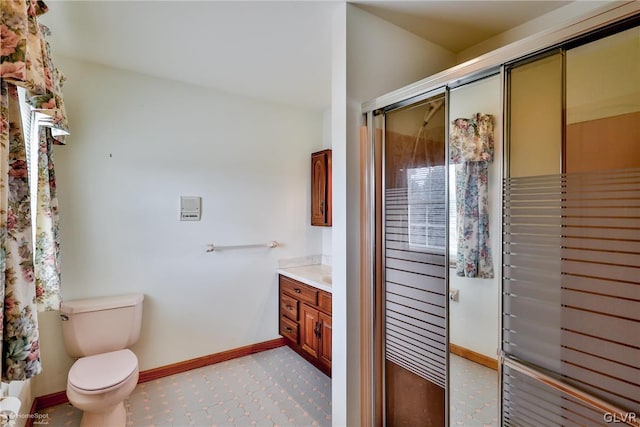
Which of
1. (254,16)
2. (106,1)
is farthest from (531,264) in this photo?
(106,1)

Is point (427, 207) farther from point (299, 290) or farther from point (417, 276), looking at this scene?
point (299, 290)

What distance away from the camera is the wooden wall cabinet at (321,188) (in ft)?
10.2

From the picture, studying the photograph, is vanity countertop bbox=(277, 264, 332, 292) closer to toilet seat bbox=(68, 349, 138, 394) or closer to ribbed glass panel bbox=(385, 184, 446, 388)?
ribbed glass panel bbox=(385, 184, 446, 388)

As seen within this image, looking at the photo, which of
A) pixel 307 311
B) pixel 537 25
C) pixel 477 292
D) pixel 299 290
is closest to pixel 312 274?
pixel 299 290

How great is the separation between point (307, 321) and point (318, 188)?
1340mm

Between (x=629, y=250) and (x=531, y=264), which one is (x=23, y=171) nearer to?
(x=531, y=264)

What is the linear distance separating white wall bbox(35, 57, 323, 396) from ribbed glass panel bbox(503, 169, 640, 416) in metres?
2.35

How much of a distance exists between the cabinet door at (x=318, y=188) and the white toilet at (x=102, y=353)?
1.75 metres

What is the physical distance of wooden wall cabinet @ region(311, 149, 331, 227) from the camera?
10.2ft

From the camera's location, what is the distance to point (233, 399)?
2.30m

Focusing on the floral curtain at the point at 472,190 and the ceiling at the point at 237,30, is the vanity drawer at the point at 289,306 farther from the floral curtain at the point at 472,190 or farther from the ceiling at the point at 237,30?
the ceiling at the point at 237,30

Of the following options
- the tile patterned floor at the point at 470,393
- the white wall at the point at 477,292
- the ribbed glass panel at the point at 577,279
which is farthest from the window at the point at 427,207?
the tile patterned floor at the point at 470,393

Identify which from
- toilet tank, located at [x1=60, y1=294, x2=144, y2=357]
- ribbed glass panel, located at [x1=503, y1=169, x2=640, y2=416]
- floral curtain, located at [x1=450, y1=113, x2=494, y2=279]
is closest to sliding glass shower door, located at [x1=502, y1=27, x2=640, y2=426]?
ribbed glass panel, located at [x1=503, y1=169, x2=640, y2=416]

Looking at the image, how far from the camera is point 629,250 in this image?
0.90 meters
